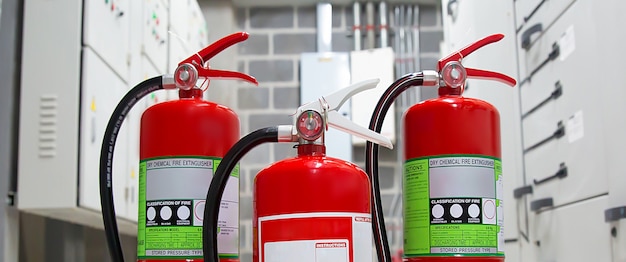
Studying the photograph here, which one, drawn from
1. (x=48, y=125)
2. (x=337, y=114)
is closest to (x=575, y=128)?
(x=337, y=114)

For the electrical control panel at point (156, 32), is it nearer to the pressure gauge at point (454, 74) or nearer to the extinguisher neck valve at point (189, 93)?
the extinguisher neck valve at point (189, 93)

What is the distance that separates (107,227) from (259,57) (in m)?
3.66

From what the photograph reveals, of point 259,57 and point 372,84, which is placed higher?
point 259,57

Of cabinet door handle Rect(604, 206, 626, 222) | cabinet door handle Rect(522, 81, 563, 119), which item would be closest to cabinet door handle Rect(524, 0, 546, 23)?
cabinet door handle Rect(522, 81, 563, 119)

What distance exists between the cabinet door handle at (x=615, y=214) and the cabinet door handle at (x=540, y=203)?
561 mm

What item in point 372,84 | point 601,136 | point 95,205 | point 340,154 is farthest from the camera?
point 340,154

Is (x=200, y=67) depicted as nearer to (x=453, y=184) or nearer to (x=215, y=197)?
(x=215, y=197)

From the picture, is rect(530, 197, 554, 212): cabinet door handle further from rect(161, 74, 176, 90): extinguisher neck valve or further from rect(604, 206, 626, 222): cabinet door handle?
rect(161, 74, 176, 90): extinguisher neck valve

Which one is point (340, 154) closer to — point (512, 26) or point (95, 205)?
point (512, 26)

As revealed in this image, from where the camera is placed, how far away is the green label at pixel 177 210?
1.03 meters

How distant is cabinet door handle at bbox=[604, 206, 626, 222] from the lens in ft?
5.68

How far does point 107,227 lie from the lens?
42.3 inches

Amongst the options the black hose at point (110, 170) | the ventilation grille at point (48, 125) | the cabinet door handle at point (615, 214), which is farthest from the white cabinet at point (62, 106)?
the cabinet door handle at point (615, 214)

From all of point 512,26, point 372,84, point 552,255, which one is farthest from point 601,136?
point 372,84
